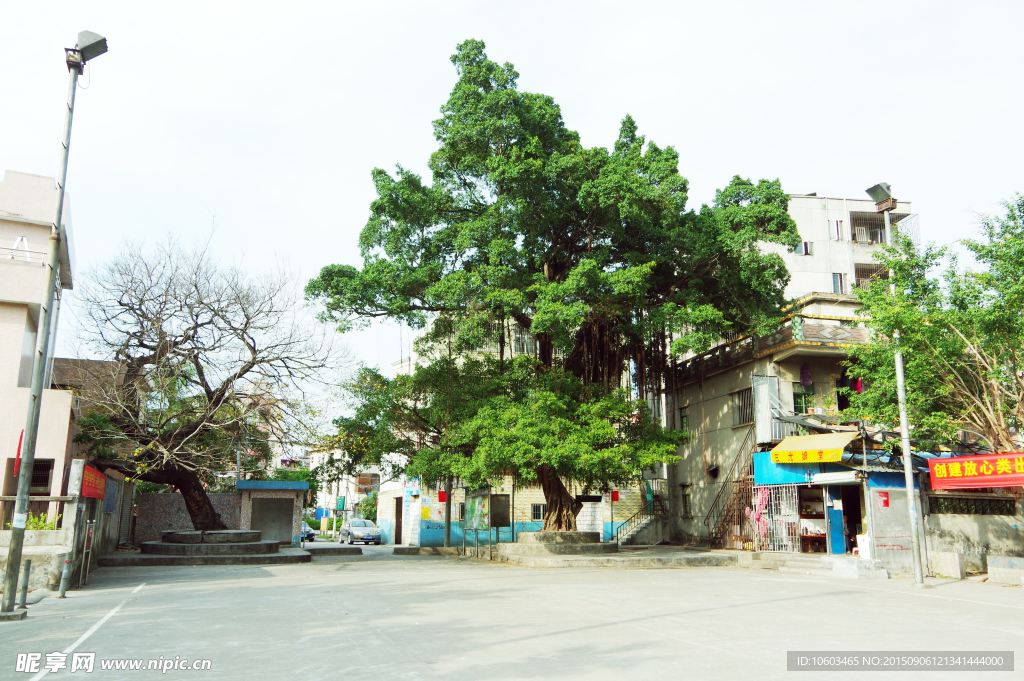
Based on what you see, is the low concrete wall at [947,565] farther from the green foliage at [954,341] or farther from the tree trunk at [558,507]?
the tree trunk at [558,507]

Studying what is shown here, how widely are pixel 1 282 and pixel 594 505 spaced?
79.5ft

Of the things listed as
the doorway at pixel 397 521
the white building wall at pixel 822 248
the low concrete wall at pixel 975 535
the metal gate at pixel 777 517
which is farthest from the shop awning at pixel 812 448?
the doorway at pixel 397 521

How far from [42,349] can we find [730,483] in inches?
833

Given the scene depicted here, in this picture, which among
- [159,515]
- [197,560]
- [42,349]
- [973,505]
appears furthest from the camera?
[159,515]

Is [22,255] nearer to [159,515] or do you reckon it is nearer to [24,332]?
[24,332]

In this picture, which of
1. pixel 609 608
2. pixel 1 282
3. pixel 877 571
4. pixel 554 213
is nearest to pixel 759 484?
pixel 877 571

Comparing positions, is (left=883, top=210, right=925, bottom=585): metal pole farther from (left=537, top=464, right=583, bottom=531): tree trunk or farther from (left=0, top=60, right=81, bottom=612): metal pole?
(left=0, top=60, right=81, bottom=612): metal pole

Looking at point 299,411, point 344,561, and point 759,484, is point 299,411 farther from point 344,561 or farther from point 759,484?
point 759,484

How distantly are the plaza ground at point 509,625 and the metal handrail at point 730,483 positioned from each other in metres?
8.75

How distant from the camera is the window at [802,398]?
2317 cm

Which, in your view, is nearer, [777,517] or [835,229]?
[777,517]

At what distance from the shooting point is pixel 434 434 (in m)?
26.1

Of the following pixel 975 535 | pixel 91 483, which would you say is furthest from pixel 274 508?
pixel 975 535

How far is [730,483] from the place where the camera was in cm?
2511
